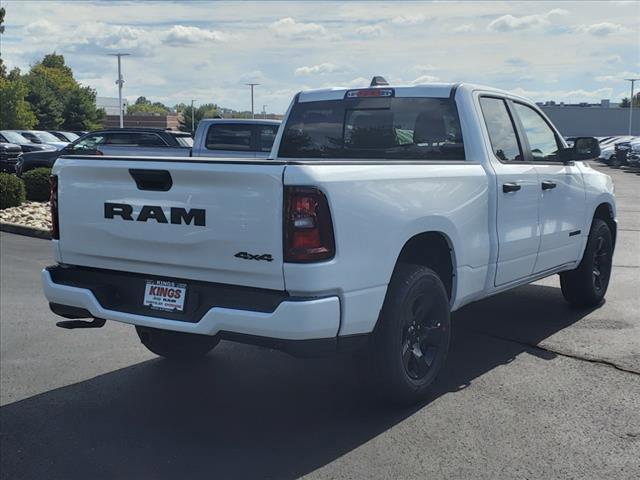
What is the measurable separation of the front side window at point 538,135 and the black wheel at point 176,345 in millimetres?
3036

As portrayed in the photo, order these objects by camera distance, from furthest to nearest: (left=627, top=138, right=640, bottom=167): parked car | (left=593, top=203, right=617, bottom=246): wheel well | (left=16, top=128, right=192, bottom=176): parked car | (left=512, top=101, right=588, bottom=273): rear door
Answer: (left=627, top=138, right=640, bottom=167): parked car < (left=16, top=128, right=192, bottom=176): parked car < (left=593, top=203, right=617, bottom=246): wheel well < (left=512, top=101, right=588, bottom=273): rear door

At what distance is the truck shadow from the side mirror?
157cm

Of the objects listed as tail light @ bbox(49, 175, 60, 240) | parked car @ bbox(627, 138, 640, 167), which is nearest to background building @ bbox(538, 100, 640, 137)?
parked car @ bbox(627, 138, 640, 167)

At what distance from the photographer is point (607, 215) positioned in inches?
305

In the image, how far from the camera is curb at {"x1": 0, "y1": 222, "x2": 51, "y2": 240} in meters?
14.1

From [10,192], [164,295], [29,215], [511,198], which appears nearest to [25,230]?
[29,215]

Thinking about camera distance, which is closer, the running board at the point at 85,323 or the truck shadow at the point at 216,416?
the truck shadow at the point at 216,416

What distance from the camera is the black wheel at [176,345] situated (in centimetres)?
591

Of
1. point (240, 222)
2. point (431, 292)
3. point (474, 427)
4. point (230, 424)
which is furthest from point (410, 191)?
point (230, 424)

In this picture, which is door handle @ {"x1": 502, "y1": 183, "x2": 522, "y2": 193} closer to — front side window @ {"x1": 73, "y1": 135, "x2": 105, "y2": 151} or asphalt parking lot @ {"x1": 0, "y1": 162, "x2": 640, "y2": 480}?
asphalt parking lot @ {"x1": 0, "y1": 162, "x2": 640, "y2": 480}

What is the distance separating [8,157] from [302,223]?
84.8 feet

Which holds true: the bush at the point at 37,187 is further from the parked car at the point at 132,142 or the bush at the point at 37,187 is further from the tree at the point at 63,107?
the tree at the point at 63,107

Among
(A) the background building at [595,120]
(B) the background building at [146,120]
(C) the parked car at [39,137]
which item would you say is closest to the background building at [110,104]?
(B) the background building at [146,120]

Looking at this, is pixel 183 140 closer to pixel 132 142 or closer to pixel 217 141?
pixel 132 142
